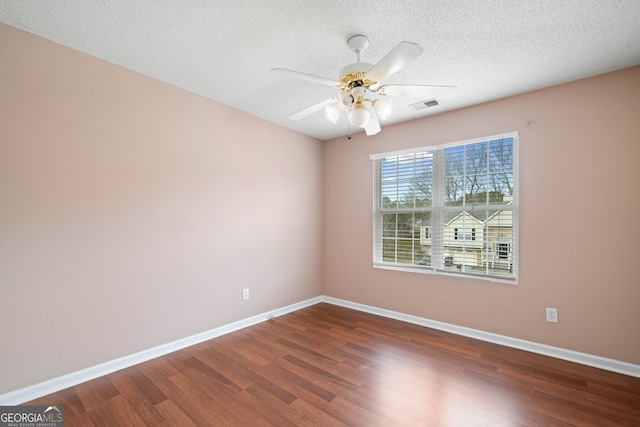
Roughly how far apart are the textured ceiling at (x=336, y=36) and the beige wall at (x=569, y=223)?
1.02 feet

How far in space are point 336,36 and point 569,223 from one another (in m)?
2.59

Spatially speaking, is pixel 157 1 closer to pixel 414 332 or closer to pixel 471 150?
pixel 471 150

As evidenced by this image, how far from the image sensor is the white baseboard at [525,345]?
2.29m

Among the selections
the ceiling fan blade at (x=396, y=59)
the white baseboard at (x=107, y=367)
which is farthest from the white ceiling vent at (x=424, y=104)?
the white baseboard at (x=107, y=367)

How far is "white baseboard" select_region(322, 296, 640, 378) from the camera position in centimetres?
229

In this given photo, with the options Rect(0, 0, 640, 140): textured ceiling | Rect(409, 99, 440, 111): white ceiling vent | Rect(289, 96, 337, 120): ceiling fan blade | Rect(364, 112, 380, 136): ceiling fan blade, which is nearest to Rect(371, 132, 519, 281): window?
Rect(409, 99, 440, 111): white ceiling vent

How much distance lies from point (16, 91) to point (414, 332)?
13.1 ft

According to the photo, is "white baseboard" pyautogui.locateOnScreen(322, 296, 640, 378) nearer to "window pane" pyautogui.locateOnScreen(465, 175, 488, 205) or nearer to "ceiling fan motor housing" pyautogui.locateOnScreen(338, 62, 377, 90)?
"window pane" pyautogui.locateOnScreen(465, 175, 488, 205)

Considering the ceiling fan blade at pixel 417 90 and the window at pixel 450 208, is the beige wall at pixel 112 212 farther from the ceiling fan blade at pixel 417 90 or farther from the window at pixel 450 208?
the ceiling fan blade at pixel 417 90

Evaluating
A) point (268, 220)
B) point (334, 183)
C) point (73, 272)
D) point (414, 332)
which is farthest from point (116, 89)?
point (414, 332)

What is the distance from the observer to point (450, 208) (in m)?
3.21

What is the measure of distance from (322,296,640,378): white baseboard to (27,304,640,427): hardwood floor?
85 millimetres

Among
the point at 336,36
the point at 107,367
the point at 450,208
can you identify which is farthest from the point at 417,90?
the point at 107,367

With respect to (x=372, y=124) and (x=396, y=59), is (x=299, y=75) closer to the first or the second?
(x=396, y=59)
